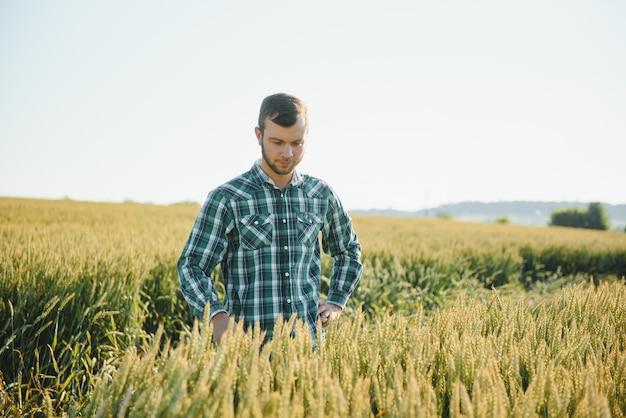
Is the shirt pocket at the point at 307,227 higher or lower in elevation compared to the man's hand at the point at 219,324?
higher

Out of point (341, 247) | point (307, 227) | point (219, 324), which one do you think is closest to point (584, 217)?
point (341, 247)

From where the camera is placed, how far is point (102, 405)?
98 cm

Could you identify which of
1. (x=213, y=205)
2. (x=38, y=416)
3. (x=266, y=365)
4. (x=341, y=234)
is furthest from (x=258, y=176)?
(x=38, y=416)

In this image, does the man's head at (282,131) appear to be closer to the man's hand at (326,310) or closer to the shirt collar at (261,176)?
the shirt collar at (261,176)

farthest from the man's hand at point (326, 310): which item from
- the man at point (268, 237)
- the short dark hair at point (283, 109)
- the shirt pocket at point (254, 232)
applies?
the short dark hair at point (283, 109)

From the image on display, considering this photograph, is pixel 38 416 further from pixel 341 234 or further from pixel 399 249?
pixel 399 249

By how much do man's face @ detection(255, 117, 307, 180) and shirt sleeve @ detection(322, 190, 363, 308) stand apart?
469mm

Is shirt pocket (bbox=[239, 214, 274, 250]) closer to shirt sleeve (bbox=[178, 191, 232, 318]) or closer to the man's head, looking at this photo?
shirt sleeve (bbox=[178, 191, 232, 318])

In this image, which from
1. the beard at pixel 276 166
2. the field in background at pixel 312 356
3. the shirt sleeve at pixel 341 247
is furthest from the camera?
the shirt sleeve at pixel 341 247

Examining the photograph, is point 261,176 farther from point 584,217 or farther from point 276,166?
point 584,217

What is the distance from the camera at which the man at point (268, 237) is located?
2010 mm

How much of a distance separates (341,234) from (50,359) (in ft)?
7.50

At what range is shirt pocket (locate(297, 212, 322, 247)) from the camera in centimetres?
224

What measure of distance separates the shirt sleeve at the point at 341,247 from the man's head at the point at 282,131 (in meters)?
0.48
